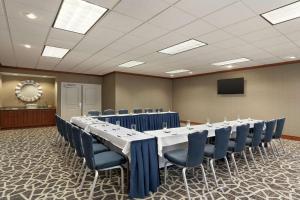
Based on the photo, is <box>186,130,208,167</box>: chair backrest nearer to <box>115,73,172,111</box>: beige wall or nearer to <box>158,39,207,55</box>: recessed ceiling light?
<box>158,39,207,55</box>: recessed ceiling light

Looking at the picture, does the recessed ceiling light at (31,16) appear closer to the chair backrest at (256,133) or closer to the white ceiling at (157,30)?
the white ceiling at (157,30)

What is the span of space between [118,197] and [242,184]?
196 cm

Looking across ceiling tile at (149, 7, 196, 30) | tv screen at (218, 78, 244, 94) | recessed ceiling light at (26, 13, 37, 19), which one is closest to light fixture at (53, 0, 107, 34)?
recessed ceiling light at (26, 13, 37, 19)

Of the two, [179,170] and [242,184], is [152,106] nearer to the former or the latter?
[179,170]

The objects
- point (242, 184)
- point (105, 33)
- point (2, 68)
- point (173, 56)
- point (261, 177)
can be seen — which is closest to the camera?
point (242, 184)

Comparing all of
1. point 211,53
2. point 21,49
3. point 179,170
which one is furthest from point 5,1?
point 211,53

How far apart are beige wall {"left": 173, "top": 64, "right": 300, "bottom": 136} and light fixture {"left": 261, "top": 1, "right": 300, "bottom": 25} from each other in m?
4.22

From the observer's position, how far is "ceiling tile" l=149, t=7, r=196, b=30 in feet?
9.56

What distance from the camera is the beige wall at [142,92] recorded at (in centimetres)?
913

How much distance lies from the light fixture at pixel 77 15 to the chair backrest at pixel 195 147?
2336 mm

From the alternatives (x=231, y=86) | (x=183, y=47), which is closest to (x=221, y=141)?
(x=183, y=47)

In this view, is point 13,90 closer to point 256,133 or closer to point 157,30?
point 157,30

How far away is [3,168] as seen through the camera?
3.54 m

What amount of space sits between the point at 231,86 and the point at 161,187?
660 cm
